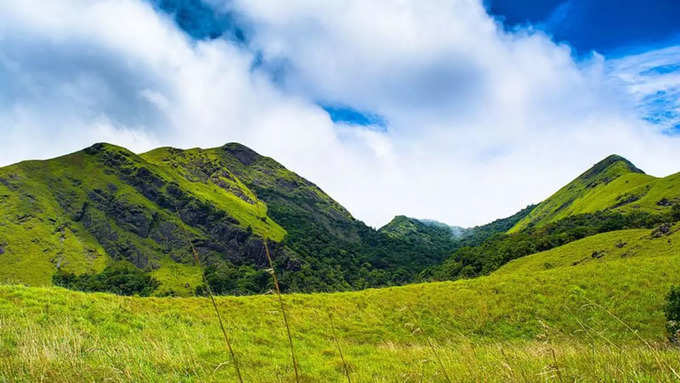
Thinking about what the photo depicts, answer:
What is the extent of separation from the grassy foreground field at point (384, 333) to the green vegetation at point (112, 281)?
415 ft

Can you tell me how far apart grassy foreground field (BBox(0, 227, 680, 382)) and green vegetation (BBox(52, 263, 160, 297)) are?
12655cm

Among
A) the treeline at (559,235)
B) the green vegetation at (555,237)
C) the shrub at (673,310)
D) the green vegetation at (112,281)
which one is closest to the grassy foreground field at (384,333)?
the shrub at (673,310)

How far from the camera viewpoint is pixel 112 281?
431ft

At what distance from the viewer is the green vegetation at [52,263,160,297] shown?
417 feet

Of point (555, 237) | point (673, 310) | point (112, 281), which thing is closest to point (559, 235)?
point (555, 237)

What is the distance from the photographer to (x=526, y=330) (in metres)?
21.9

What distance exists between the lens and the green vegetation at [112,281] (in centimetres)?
12700

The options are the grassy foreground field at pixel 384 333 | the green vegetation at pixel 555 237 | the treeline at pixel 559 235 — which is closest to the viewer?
the grassy foreground field at pixel 384 333

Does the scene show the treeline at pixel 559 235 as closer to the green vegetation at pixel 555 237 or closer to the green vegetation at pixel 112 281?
the green vegetation at pixel 555 237

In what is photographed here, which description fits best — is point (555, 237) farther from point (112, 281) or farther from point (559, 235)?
point (112, 281)

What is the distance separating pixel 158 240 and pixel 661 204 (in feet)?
785

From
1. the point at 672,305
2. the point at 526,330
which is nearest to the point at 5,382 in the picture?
the point at 526,330

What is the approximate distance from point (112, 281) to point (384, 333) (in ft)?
479

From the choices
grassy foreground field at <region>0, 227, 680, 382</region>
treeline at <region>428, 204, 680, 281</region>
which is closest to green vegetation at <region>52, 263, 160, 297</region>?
treeline at <region>428, 204, 680, 281</region>
